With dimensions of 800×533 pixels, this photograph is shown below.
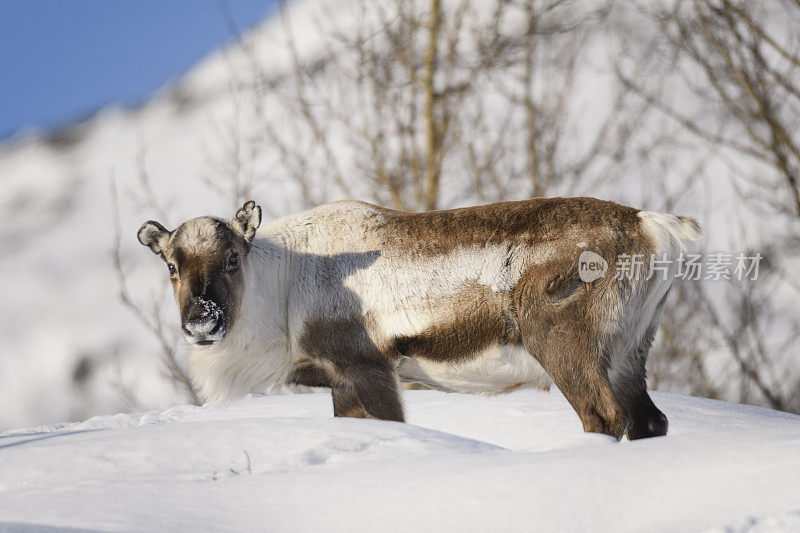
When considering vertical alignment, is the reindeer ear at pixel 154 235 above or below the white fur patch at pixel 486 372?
above

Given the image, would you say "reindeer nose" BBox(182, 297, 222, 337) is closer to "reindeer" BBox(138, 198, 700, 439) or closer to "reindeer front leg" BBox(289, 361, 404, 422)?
"reindeer" BBox(138, 198, 700, 439)

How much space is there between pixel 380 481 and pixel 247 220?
146 inches

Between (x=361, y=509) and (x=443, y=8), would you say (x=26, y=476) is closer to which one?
(x=361, y=509)

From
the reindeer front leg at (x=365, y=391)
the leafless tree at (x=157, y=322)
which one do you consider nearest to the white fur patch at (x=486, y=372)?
the reindeer front leg at (x=365, y=391)

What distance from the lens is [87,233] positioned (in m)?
46.0

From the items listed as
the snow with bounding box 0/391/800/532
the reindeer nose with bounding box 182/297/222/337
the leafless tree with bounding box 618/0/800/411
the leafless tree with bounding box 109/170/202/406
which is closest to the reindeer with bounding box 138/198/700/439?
the reindeer nose with bounding box 182/297/222/337

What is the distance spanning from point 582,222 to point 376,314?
1.69 m

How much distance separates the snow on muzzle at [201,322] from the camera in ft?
20.6

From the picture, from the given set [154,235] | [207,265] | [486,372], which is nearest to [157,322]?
[154,235]

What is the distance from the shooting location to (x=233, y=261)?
268 inches

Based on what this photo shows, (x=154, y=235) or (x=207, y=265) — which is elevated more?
(x=154, y=235)

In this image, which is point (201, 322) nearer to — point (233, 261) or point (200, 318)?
point (200, 318)

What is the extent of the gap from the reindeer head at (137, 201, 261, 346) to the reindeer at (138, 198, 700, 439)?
0.01 m

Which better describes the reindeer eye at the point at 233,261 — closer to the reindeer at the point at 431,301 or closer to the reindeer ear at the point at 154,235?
the reindeer at the point at 431,301
